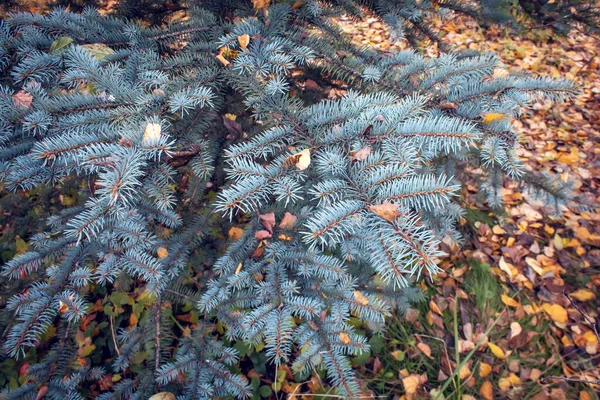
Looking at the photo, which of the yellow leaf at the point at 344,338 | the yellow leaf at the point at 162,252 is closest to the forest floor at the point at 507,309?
the yellow leaf at the point at 344,338

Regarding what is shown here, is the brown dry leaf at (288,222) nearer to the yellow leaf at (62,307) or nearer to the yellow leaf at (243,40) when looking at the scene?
the yellow leaf at (243,40)

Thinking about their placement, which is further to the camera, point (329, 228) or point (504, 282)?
point (504, 282)

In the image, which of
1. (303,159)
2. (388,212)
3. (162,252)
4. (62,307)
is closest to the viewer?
(388,212)

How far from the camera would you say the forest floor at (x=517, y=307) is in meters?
1.87

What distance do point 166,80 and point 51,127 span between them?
369mm

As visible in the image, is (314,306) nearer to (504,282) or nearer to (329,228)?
(329,228)

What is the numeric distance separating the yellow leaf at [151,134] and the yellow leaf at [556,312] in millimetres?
2450

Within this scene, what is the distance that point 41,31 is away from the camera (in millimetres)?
1227

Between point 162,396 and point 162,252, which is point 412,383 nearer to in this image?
point 162,396

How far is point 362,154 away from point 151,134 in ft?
1.87

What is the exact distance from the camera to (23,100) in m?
0.99

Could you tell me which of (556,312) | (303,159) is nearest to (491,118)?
(303,159)

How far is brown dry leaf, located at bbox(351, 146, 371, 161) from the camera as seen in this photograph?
93cm

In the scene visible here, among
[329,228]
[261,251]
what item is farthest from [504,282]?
[329,228]
